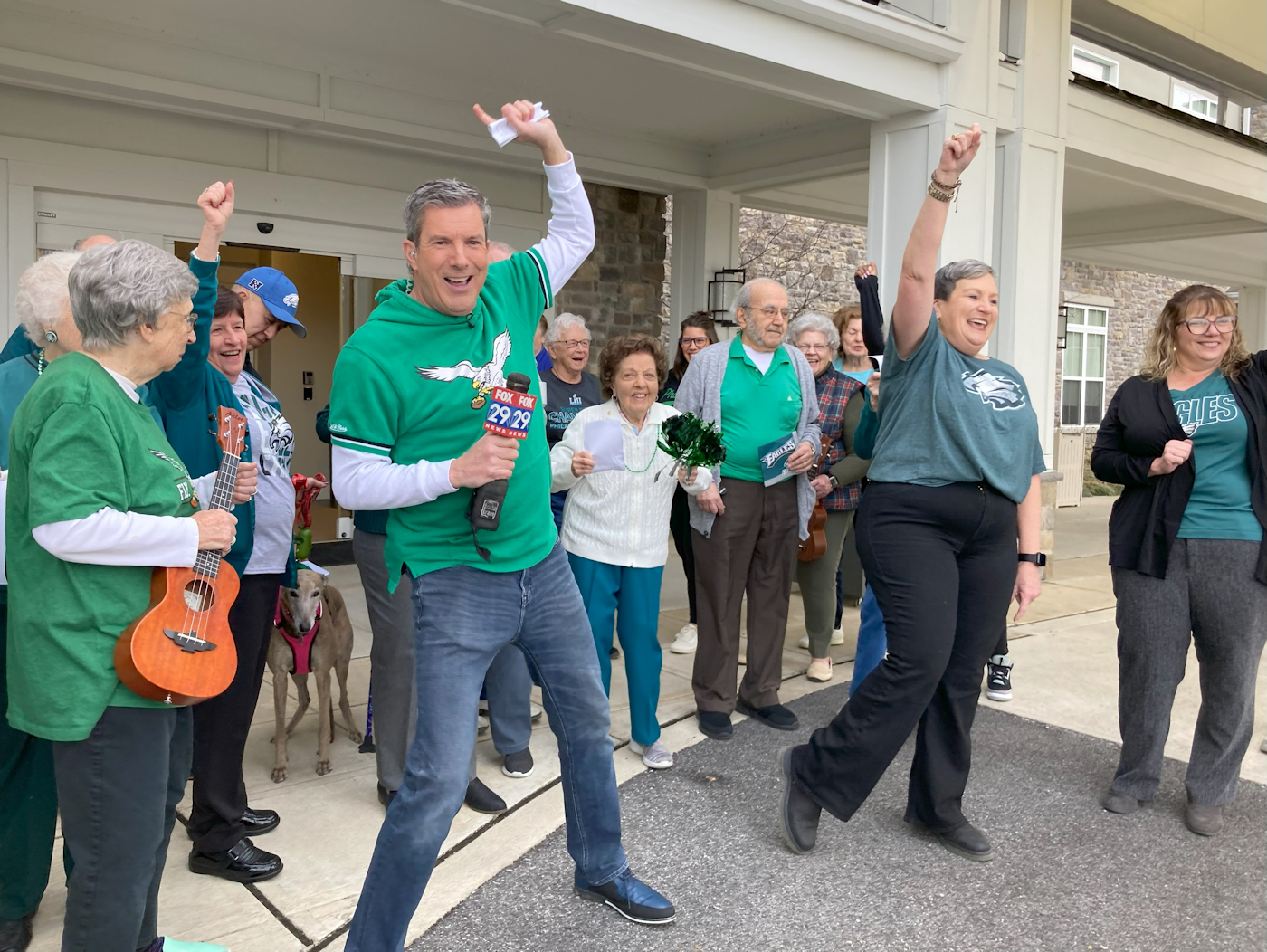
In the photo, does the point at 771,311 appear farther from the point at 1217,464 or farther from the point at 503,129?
the point at 503,129

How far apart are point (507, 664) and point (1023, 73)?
686 centimetres

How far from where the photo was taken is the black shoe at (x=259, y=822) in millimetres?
3549

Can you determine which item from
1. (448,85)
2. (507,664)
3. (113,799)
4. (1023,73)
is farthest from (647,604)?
(1023,73)

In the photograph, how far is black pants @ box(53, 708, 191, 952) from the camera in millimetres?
2193

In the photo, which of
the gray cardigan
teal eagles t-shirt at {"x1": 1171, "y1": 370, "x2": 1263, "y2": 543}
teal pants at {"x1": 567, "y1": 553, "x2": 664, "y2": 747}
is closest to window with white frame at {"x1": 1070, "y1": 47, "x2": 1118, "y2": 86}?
the gray cardigan

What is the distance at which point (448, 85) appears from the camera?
27.1 feet

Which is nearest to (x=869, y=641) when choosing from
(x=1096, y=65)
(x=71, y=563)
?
(x=71, y=563)

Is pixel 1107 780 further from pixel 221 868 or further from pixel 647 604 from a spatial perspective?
pixel 221 868

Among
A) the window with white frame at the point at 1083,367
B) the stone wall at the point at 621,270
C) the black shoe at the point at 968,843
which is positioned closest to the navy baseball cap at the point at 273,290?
the black shoe at the point at 968,843

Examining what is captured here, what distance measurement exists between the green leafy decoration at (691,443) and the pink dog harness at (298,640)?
1600mm

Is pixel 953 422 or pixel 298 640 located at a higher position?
pixel 953 422

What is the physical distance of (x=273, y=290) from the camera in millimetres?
3619

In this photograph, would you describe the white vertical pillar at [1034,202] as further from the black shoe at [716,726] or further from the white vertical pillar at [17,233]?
the white vertical pillar at [17,233]

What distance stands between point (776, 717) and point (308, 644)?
219 cm
